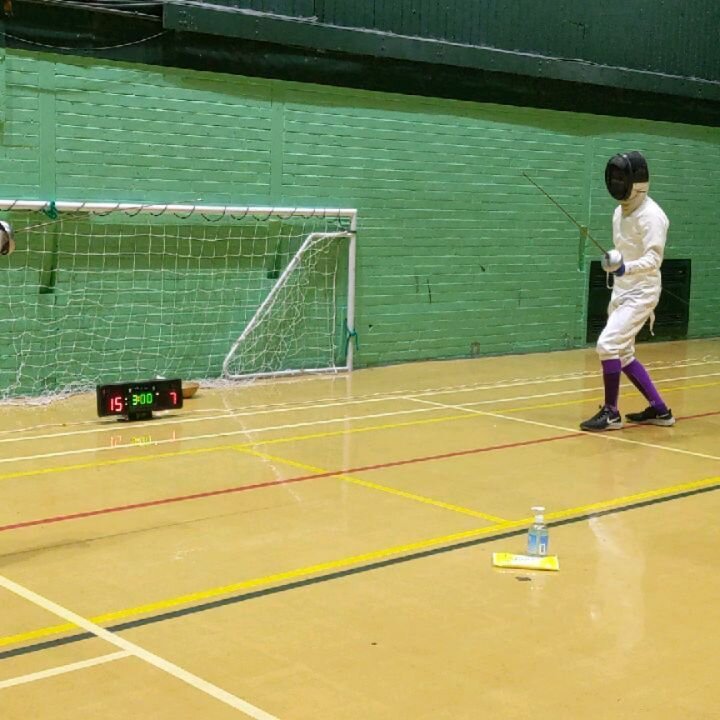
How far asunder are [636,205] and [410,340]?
373cm

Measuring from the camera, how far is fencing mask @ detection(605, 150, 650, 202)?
7.54 m

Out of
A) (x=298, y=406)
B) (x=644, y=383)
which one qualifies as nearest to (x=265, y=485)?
(x=298, y=406)

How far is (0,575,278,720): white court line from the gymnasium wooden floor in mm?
11

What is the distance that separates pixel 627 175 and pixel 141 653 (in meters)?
5.20

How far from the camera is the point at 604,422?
7742mm

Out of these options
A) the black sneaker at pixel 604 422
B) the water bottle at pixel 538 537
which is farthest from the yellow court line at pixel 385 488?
the black sneaker at pixel 604 422

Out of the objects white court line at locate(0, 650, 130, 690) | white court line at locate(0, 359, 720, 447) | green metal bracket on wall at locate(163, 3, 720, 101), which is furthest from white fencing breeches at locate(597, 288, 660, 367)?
white court line at locate(0, 650, 130, 690)

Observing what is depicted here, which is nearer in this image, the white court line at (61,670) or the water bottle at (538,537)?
the white court line at (61,670)

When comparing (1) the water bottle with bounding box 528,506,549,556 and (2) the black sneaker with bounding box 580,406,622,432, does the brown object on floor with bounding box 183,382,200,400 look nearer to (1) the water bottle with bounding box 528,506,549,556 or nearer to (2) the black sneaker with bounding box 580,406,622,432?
(2) the black sneaker with bounding box 580,406,622,432

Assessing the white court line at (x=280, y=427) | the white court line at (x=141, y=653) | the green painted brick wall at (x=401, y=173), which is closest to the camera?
the white court line at (x=141, y=653)

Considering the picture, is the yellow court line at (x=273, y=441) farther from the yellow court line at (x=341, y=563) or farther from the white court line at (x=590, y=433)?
the yellow court line at (x=341, y=563)

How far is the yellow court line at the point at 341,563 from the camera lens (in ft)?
12.5

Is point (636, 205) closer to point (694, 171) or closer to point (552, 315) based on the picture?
point (552, 315)

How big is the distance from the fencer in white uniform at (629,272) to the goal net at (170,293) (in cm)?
315
